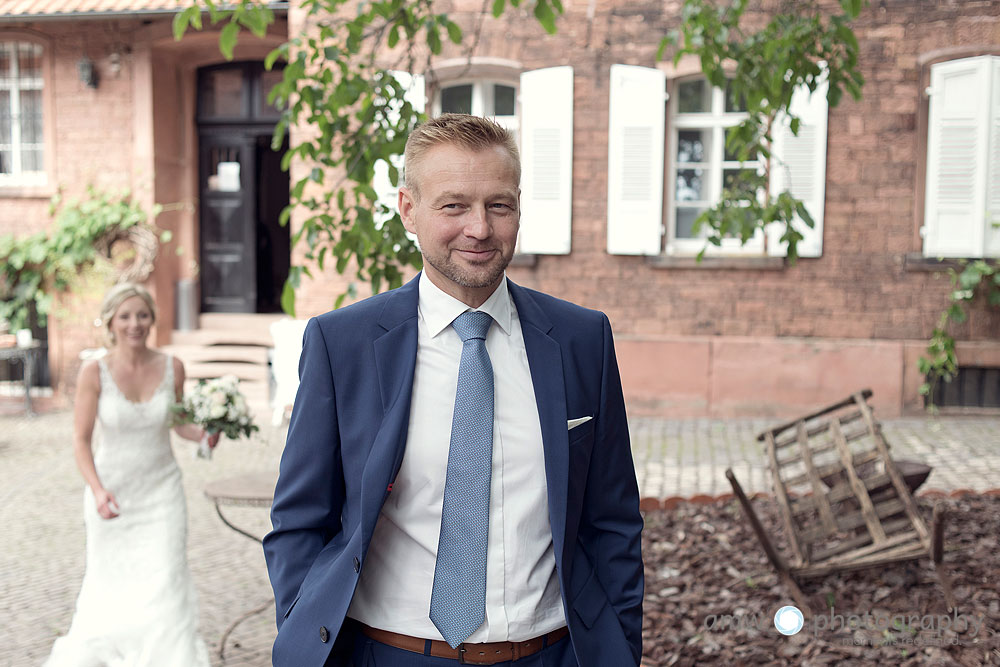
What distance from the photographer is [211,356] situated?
1214 centimetres

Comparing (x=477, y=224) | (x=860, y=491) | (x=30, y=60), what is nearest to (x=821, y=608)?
(x=860, y=491)

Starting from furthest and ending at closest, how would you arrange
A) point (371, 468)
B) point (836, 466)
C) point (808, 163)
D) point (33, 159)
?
point (33, 159) < point (808, 163) < point (836, 466) < point (371, 468)

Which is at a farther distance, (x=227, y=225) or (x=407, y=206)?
(x=227, y=225)

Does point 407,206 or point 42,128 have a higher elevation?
point 42,128

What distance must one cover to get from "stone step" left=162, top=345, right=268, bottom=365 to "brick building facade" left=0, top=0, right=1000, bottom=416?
1.15 metres

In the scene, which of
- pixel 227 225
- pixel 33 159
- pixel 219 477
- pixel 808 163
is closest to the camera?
pixel 219 477

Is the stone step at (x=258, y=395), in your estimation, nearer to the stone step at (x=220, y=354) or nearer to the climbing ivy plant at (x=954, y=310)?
the stone step at (x=220, y=354)

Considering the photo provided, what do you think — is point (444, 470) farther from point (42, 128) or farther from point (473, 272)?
point (42, 128)

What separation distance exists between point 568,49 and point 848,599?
771 centimetres

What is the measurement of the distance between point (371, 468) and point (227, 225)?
40.2 feet

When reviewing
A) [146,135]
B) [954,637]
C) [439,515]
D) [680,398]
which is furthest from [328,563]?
[146,135]

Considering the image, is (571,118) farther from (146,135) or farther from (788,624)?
(788,624)

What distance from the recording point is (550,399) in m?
2.03

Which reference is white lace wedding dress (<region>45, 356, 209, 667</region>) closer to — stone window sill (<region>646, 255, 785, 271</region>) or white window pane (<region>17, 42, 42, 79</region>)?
stone window sill (<region>646, 255, 785, 271</region>)
